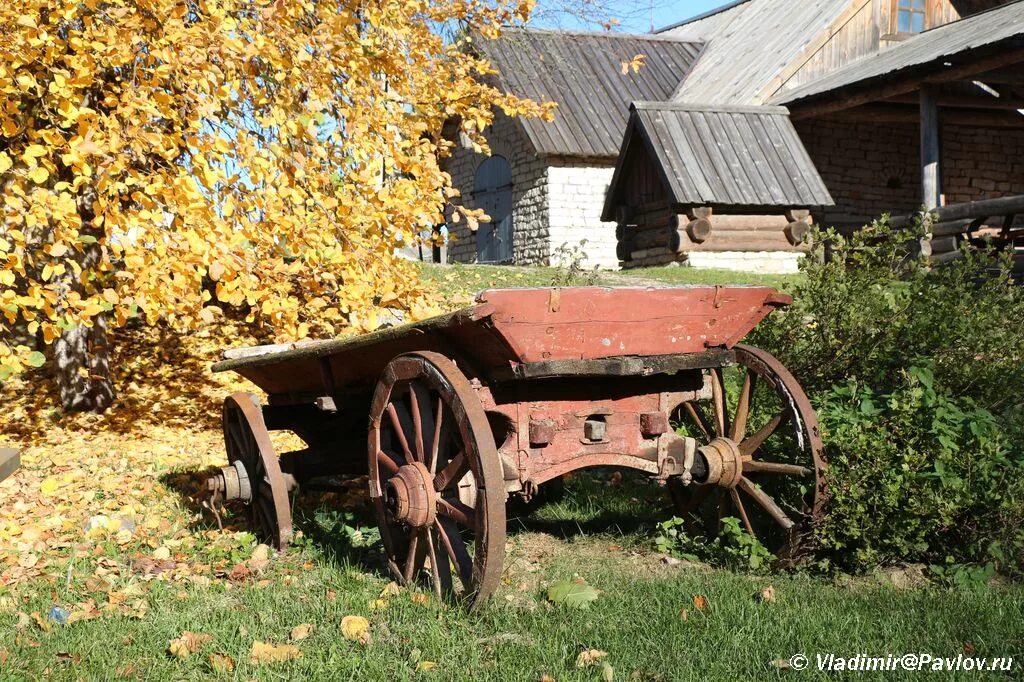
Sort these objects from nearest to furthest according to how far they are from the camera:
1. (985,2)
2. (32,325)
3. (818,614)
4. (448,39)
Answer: (818,614), (32,325), (448,39), (985,2)

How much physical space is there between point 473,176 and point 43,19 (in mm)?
15311

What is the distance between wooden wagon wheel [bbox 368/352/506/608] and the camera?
3.55m

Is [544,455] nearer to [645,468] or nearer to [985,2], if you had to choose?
[645,468]

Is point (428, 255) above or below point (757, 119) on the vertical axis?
below

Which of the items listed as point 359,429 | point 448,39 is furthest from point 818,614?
point 448,39

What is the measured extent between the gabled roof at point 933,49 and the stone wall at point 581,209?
11.7 feet

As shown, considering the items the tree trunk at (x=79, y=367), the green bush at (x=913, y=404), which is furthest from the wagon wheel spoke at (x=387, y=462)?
the tree trunk at (x=79, y=367)

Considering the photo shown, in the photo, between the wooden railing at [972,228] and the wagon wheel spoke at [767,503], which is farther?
the wooden railing at [972,228]

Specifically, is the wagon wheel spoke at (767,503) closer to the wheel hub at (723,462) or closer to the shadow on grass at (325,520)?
the wheel hub at (723,462)

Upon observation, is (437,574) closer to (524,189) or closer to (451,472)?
(451,472)

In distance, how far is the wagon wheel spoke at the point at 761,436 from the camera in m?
4.43

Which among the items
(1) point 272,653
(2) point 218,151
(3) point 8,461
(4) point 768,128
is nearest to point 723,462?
(1) point 272,653

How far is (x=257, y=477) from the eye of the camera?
5.20m

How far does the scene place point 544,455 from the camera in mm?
4031
